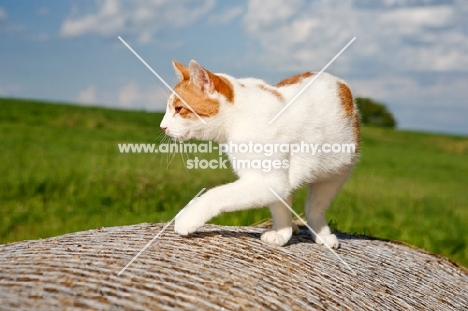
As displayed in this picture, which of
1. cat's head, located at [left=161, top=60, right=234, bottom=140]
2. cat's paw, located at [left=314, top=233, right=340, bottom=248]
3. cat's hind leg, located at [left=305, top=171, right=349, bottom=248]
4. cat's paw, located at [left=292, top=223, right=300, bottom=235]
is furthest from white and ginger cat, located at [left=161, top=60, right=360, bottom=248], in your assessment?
cat's paw, located at [left=292, top=223, right=300, bottom=235]

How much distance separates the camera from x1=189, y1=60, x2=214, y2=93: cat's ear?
12.3 feet

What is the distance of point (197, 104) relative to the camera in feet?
12.9

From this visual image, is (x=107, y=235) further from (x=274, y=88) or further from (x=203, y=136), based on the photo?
(x=274, y=88)

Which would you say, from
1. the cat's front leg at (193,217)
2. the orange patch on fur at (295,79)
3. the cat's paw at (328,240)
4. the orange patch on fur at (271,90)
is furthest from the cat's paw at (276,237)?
the orange patch on fur at (295,79)

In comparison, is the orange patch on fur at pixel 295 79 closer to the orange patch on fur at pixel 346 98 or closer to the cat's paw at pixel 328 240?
the orange patch on fur at pixel 346 98

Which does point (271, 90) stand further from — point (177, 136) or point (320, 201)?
point (320, 201)

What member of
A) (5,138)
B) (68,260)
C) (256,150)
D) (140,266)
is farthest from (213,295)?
(5,138)

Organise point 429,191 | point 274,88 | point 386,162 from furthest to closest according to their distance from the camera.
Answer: point 386,162
point 429,191
point 274,88

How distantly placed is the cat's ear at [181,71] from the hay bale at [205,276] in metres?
1.04

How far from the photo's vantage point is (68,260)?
126 inches

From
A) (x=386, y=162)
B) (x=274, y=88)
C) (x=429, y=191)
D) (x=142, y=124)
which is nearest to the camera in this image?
(x=274, y=88)

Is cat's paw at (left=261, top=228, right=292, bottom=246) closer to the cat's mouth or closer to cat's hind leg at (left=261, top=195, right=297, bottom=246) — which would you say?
cat's hind leg at (left=261, top=195, right=297, bottom=246)

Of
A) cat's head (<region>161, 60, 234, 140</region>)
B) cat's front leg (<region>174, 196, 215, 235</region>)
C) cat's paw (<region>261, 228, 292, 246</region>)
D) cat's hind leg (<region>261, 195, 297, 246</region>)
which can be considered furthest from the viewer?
cat's hind leg (<region>261, 195, 297, 246</region>)

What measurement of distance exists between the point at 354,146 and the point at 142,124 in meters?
26.3
